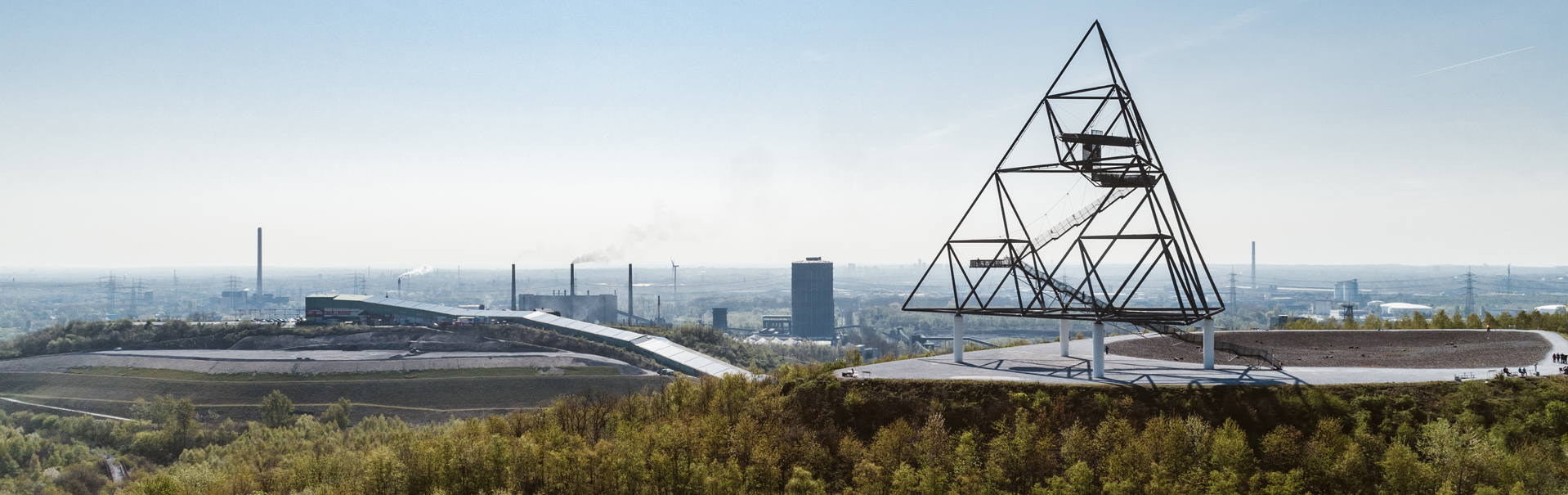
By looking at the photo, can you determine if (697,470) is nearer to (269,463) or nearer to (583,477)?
(583,477)

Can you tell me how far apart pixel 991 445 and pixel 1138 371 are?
1261 centimetres

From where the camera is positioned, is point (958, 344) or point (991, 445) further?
point (958, 344)

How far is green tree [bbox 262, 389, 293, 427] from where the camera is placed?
276 feet

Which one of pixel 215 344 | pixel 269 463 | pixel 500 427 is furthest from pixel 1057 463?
pixel 215 344

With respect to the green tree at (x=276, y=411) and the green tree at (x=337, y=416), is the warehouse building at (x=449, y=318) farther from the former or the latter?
the green tree at (x=276, y=411)

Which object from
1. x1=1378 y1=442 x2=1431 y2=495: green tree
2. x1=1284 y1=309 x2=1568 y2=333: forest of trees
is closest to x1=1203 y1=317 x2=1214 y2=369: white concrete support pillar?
x1=1378 y1=442 x2=1431 y2=495: green tree

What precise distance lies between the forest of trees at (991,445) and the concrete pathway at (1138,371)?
178cm

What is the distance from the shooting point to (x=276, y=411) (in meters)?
85.1

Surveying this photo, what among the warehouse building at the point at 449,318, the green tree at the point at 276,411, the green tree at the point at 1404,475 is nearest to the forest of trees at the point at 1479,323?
the green tree at the point at 1404,475

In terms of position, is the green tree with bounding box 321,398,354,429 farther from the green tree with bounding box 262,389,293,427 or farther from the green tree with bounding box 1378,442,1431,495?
the green tree with bounding box 1378,442,1431,495

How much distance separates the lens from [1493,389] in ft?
115

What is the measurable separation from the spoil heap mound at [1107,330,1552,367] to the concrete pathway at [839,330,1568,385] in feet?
3.95

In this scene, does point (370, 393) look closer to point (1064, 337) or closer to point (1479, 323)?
point (1064, 337)

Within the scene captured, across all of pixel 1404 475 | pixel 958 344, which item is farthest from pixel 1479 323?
pixel 1404 475
